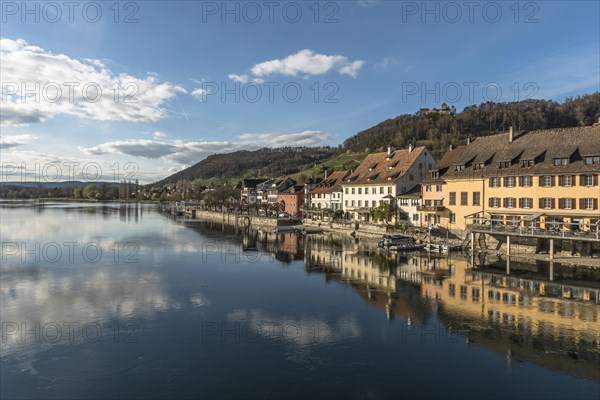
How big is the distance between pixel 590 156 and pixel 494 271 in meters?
14.7

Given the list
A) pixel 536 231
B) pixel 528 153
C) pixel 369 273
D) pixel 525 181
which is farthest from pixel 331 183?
pixel 536 231

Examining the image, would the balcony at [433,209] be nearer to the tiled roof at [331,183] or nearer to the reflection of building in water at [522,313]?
the reflection of building in water at [522,313]

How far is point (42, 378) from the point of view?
54.1ft

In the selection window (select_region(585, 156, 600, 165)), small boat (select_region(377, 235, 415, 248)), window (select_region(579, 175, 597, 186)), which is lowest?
small boat (select_region(377, 235, 415, 248))

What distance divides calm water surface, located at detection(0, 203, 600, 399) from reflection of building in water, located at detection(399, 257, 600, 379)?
4.3 inches

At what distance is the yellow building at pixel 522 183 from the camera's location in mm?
38656

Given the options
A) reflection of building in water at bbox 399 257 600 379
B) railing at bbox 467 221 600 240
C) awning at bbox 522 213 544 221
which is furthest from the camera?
awning at bbox 522 213 544 221

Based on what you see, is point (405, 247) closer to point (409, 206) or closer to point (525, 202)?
point (525, 202)

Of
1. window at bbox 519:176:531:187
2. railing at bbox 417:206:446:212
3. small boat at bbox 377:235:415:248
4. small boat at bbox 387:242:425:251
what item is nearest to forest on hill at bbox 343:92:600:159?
railing at bbox 417:206:446:212

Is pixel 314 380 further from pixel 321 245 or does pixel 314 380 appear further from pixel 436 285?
pixel 321 245

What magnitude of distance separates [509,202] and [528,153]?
18.9ft

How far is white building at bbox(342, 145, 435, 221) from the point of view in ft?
210

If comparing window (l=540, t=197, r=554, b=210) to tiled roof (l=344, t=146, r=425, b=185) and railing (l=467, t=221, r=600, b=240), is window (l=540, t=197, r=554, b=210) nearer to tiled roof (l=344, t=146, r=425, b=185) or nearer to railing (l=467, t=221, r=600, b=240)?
railing (l=467, t=221, r=600, b=240)

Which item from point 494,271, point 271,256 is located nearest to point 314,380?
point 494,271
